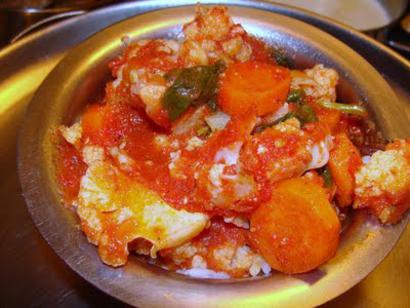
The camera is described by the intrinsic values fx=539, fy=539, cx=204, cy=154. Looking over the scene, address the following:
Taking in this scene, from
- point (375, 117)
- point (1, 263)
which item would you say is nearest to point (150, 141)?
point (1, 263)

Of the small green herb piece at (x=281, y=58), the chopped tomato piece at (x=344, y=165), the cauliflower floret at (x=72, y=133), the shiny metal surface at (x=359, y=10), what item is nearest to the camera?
the chopped tomato piece at (x=344, y=165)

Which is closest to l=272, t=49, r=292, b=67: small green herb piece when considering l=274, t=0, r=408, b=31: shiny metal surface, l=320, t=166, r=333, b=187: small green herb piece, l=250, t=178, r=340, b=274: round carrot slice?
l=320, t=166, r=333, b=187: small green herb piece

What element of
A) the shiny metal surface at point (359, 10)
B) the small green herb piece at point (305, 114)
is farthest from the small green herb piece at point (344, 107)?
the shiny metal surface at point (359, 10)

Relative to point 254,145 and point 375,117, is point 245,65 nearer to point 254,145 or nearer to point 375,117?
point 254,145

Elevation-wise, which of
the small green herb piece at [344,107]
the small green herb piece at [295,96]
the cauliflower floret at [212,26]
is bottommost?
the small green herb piece at [344,107]

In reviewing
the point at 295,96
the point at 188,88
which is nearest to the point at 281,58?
the point at 295,96

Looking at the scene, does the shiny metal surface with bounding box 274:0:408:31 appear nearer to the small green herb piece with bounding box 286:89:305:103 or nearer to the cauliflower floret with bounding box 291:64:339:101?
the cauliflower floret with bounding box 291:64:339:101

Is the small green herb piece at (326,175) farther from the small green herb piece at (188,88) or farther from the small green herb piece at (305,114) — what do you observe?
the small green herb piece at (188,88)
